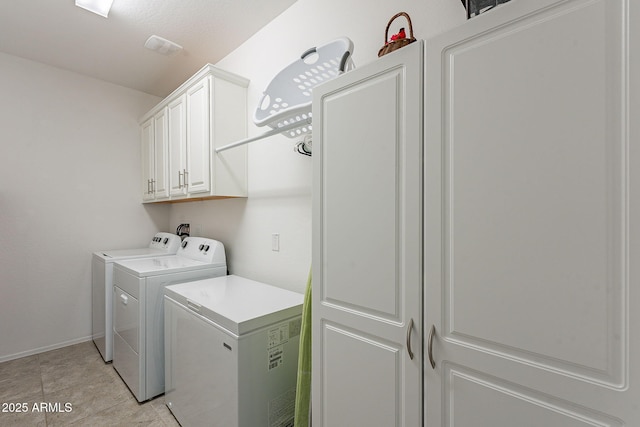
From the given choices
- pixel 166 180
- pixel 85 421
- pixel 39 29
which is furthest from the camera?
pixel 166 180

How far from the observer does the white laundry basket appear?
1.37 meters

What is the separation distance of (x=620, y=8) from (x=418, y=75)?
416 mm

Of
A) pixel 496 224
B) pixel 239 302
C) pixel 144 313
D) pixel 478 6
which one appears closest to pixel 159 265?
pixel 144 313

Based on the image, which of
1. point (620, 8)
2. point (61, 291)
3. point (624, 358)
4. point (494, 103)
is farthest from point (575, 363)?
point (61, 291)

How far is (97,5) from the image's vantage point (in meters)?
1.93

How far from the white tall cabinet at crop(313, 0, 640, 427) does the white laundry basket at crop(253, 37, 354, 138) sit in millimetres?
356

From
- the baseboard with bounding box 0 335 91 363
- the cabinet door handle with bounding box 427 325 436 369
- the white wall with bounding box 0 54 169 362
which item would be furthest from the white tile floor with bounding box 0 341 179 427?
the cabinet door handle with bounding box 427 325 436 369

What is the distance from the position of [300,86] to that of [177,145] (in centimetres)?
146

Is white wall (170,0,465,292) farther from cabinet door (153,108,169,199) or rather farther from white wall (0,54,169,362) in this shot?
white wall (0,54,169,362)

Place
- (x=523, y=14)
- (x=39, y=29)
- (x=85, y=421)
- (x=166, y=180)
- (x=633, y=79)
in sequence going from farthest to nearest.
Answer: (x=166, y=180) < (x=39, y=29) < (x=85, y=421) < (x=523, y=14) < (x=633, y=79)

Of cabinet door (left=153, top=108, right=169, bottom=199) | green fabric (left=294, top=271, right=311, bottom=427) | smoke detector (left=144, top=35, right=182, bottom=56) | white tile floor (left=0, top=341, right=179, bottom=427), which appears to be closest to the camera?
green fabric (left=294, top=271, right=311, bottom=427)

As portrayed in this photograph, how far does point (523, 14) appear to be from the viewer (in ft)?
2.27

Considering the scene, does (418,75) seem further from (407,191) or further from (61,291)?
(61,291)

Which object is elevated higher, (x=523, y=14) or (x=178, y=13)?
(x=178, y=13)
